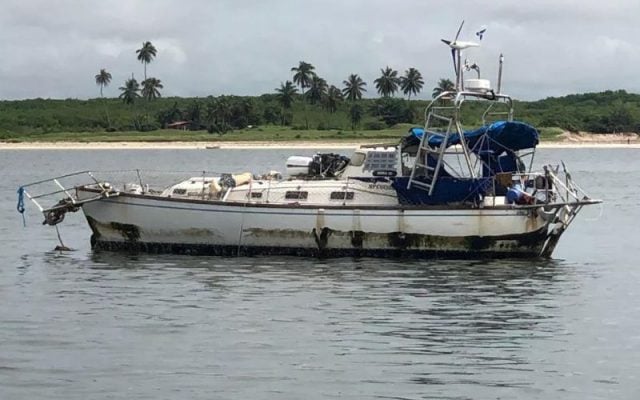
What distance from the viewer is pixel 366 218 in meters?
32.3

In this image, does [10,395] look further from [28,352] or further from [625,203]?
[625,203]

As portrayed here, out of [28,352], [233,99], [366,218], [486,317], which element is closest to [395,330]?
[486,317]

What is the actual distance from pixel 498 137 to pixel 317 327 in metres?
11.0

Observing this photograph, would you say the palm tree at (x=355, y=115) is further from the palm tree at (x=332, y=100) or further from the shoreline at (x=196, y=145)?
the shoreline at (x=196, y=145)

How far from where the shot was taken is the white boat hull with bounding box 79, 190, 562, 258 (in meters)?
32.0

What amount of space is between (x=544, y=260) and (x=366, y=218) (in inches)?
193

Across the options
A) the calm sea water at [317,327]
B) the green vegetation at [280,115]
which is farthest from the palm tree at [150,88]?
the calm sea water at [317,327]

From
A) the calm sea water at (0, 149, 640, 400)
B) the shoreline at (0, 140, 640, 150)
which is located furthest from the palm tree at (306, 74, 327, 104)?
the calm sea water at (0, 149, 640, 400)

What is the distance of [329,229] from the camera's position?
32.7m

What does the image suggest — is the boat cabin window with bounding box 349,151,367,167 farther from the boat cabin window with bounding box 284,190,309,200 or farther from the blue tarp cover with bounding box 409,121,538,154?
the boat cabin window with bounding box 284,190,309,200

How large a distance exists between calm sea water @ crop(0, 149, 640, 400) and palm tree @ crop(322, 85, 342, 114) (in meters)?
127

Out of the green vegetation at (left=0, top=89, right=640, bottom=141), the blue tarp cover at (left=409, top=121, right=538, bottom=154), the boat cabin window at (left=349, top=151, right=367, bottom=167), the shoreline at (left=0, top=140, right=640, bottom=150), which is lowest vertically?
the shoreline at (left=0, top=140, right=640, bottom=150)

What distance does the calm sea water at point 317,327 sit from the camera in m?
19.4

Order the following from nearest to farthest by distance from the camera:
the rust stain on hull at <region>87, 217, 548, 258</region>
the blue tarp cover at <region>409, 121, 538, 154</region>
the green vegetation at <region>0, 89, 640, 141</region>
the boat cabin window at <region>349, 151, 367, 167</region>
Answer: the rust stain on hull at <region>87, 217, 548, 258</region>, the blue tarp cover at <region>409, 121, 538, 154</region>, the boat cabin window at <region>349, 151, 367, 167</region>, the green vegetation at <region>0, 89, 640, 141</region>
